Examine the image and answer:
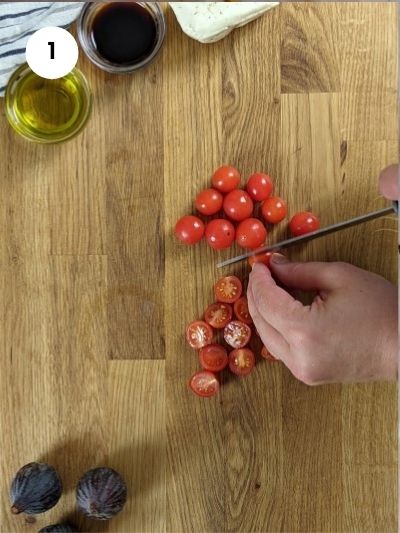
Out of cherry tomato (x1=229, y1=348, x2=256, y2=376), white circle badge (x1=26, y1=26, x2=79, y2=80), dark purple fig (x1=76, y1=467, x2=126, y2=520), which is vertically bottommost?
dark purple fig (x1=76, y1=467, x2=126, y2=520)

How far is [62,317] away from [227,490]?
30 cm

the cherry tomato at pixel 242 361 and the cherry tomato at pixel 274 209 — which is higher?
the cherry tomato at pixel 274 209

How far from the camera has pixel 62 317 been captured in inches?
38.4

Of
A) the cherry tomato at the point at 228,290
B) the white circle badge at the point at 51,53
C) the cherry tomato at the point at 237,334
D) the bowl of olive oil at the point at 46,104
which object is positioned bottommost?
the cherry tomato at the point at 237,334

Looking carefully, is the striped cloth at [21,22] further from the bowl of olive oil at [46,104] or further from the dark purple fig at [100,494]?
the dark purple fig at [100,494]

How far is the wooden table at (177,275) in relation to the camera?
3.18ft

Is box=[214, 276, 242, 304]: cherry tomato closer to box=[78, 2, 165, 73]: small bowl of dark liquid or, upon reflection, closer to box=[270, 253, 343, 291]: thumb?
box=[270, 253, 343, 291]: thumb

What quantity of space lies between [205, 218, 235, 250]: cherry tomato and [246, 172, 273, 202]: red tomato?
0.16 ft

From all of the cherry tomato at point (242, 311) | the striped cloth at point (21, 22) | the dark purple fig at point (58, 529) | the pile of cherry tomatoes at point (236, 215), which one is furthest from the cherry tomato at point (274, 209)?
the dark purple fig at point (58, 529)

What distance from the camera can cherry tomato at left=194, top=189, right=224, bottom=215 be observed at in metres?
0.95

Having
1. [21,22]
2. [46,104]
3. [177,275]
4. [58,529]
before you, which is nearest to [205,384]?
[177,275]

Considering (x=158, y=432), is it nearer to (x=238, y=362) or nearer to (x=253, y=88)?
(x=238, y=362)

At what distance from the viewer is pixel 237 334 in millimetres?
958

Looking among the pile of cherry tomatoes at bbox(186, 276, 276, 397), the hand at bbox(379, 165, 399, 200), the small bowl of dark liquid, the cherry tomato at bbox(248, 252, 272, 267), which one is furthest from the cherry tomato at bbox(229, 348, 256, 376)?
the small bowl of dark liquid
